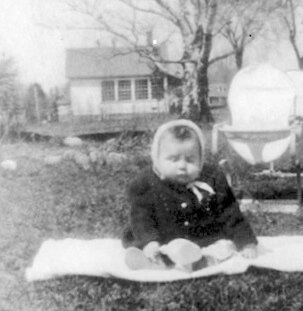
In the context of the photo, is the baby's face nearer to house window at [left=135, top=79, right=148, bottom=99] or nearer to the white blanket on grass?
the white blanket on grass

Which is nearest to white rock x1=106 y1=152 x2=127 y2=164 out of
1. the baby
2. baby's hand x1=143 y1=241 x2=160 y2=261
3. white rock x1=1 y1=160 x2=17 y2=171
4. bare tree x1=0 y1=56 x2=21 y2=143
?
white rock x1=1 y1=160 x2=17 y2=171

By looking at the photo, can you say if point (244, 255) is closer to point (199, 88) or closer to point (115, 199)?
point (115, 199)

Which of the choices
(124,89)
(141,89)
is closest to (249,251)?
(141,89)

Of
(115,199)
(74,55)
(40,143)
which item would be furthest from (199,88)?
(74,55)

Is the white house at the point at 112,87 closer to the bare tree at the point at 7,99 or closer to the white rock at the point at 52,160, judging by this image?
the bare tree at the point at 7,99

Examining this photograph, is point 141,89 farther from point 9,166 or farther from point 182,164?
point 182,164

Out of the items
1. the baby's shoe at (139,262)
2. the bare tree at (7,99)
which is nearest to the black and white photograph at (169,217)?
the baby's shoe at (139,262)
